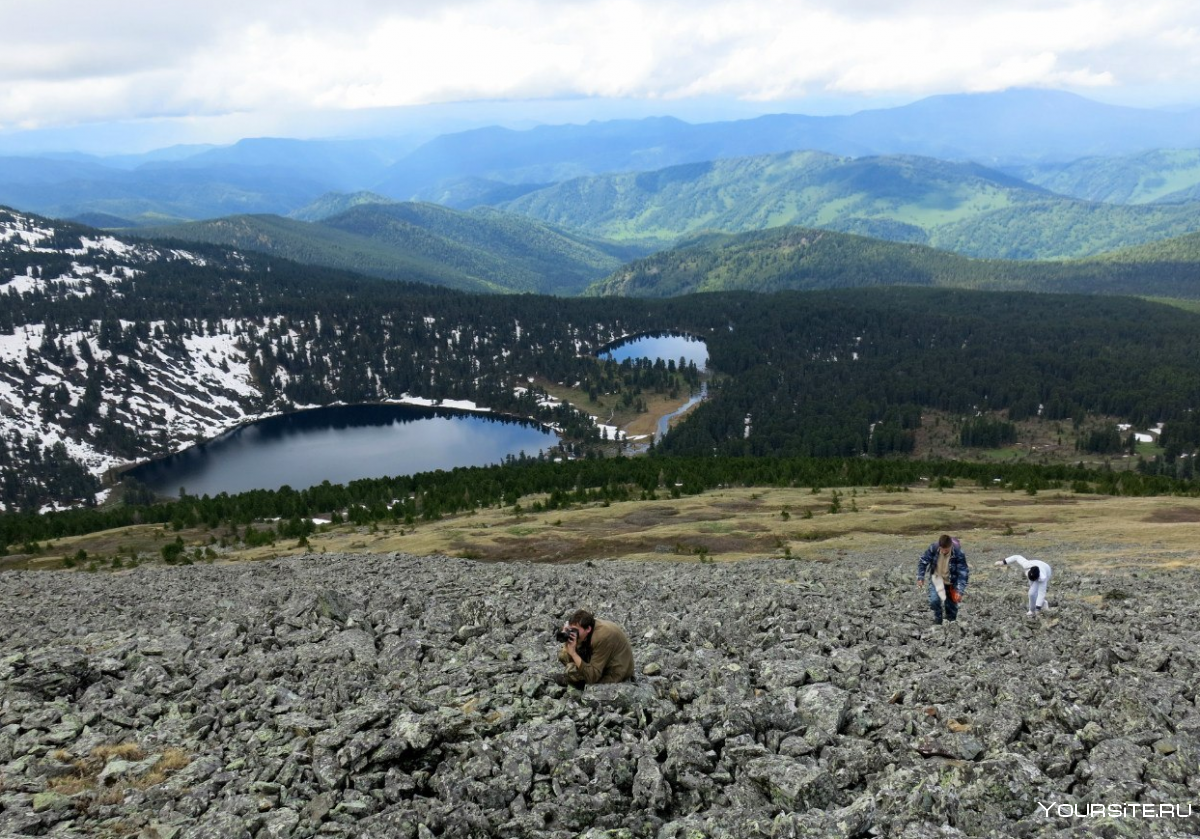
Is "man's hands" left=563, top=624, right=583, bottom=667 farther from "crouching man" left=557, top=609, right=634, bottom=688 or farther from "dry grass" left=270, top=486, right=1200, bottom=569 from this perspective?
"dry grass" left=270, top=486, right=1200, bottom=569

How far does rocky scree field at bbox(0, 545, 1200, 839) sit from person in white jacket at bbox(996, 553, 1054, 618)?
1.17 m

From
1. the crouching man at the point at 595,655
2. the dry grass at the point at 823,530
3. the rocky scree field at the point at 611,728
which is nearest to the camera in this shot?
the rocky scree field at the point at 611,728

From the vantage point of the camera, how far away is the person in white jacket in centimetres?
2872

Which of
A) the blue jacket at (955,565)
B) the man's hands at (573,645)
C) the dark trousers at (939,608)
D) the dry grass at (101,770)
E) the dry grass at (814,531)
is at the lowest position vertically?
the dry grass at (814,531)

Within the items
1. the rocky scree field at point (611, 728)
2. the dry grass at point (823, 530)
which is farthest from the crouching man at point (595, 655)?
the dry grass at point (823, 530)

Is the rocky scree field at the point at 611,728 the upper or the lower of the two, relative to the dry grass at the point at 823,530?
upper

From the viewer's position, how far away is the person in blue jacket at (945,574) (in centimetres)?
2777

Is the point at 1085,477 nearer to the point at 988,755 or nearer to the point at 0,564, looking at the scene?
the point at 988,755

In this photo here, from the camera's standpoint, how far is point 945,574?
28.4 metres

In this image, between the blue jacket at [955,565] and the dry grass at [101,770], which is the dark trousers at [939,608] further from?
the dry grass at [101,770]

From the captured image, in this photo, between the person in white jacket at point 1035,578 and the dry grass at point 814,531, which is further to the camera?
the dry grass at point 814,531

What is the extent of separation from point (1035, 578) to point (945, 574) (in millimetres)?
3920

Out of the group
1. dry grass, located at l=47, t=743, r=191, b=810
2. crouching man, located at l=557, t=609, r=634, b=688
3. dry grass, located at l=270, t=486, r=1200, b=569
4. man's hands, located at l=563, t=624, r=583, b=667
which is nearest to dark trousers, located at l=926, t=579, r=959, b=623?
crouching man, located at l=557, t=609, r=634, b=688

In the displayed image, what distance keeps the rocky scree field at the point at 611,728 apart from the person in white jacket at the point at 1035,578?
3.84 feet
